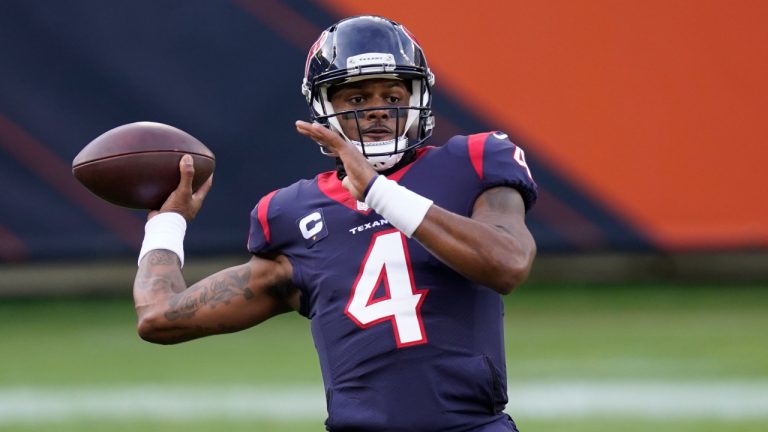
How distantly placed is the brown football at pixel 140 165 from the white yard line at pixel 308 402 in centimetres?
284

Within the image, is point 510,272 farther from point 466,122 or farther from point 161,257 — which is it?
point 466,122

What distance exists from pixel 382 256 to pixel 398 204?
0.78ft

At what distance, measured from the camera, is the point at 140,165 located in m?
3.29

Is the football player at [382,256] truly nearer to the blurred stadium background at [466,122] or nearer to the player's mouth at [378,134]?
the player's mouth at [378,134]

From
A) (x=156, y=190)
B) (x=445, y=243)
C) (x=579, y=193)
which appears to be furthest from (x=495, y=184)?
(x=579, y=193)

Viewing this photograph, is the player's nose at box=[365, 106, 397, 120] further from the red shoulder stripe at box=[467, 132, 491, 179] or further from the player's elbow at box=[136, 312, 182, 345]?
the player's elbow at box=[136, 312, 182, 345]

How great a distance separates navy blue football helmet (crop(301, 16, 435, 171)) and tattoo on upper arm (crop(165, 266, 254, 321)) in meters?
0.44

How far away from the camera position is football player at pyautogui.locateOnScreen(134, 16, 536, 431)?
2.81 meters

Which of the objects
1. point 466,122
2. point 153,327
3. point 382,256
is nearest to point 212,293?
point 153,327

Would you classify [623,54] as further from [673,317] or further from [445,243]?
[445,243]

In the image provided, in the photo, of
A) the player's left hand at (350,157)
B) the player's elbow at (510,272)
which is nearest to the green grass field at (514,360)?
the player's elbow at (510,272)

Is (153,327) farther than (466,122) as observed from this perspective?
No

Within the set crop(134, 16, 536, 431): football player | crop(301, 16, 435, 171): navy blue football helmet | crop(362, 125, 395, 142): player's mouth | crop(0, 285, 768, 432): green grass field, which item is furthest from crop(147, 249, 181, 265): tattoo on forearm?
crop(0, 285, 768, 432): green grass field

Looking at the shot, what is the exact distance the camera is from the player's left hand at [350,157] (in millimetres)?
2797
